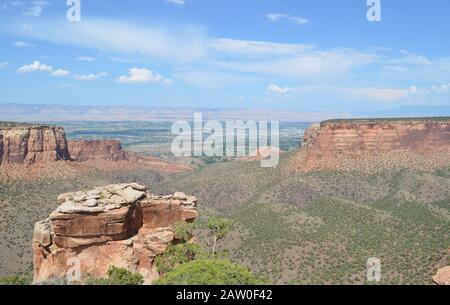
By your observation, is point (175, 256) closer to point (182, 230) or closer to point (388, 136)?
point (182, 230)

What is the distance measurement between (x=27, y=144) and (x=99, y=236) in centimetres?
7807

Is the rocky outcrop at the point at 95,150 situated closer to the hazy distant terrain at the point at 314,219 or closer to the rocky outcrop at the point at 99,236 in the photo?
the hazy distant terrain at the point at 314,219

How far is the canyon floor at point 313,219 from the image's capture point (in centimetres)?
5891

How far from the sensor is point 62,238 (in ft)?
112

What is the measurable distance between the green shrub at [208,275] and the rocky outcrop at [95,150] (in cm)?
12749

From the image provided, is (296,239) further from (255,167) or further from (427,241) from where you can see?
(255,167)

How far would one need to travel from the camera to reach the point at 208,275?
28844mm

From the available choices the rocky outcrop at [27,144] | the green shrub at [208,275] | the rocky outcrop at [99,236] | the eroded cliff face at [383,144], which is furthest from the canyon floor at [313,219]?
the green shrub at [208,275]

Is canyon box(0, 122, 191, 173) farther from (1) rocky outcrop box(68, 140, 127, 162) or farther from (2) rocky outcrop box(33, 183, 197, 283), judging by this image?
(2) rocky outcrop box(33, 183, 197, 283)

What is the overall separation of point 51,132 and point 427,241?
82.8 meters

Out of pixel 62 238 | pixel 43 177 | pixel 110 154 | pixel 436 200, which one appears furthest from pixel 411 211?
pixel 110 154

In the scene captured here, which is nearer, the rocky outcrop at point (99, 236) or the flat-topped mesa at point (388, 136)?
the rocky outcrop at point (99, 236)

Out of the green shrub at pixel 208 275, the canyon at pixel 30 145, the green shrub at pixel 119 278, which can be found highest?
the canyon at pixel 30 145

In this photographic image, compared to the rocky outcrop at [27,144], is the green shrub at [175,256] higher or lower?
lower
